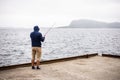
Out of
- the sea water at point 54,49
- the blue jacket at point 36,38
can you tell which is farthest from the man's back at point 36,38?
the sea water at point 54,49

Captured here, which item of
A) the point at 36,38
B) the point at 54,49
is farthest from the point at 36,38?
the point at 54,49

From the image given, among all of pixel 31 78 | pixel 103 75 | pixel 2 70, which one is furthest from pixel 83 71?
pixel 2 70

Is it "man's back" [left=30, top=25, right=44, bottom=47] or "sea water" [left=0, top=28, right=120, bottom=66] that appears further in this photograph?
"sea water" [left=0, top=28, right=120, bottom=66]

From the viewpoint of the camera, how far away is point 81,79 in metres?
5.76

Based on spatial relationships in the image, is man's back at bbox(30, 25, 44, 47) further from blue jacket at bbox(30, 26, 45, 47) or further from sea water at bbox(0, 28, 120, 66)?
sea water at bbox(0, 28, 120, 66)

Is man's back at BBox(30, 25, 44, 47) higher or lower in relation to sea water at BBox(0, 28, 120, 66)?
higher

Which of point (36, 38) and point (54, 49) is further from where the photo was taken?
point (54, 49)

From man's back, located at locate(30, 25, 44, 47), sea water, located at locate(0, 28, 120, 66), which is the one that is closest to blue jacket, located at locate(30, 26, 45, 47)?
man's back, located at locate(30, 25, 44, 47)

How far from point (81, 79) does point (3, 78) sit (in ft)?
9.61

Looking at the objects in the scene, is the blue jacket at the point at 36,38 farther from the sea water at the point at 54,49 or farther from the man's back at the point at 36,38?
the sea water at the point at 54,49

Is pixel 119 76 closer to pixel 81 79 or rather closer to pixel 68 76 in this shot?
pixel 81 79

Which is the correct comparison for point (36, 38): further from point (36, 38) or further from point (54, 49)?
point (54, 49)

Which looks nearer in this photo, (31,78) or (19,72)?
(31,78)

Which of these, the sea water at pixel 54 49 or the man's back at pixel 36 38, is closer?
the man's back at pixel 36 38
